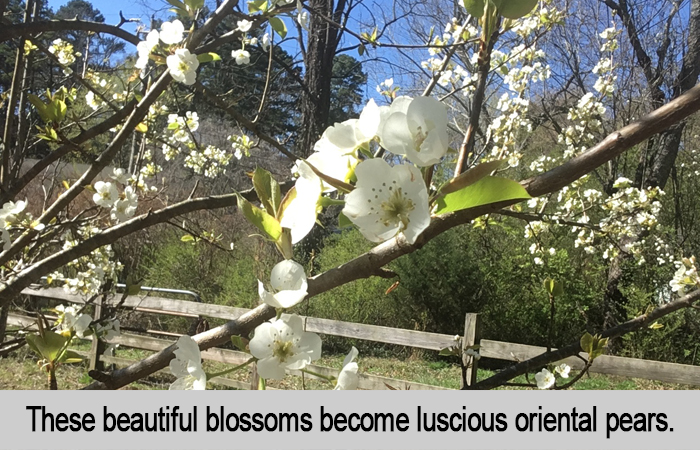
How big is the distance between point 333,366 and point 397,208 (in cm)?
475

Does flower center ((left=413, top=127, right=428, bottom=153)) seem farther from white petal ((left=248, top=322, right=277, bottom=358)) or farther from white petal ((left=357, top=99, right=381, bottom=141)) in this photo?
white petal ((left=248, top=322, right=277, bottom=358))

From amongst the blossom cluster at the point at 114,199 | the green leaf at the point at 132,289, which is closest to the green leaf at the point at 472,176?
the green leaf at the point at 132,289

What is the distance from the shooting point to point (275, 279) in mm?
348

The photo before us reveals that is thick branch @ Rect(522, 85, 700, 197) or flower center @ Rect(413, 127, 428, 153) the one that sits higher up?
thick branch @ Rect(522, 85, 700, 197)

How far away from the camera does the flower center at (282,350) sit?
1.27 feet

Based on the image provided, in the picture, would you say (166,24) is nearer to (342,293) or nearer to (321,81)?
(342,293)

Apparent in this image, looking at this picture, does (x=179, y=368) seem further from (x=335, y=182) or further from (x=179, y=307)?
(x=179, y=307)

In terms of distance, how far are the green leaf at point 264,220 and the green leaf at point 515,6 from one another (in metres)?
0.22

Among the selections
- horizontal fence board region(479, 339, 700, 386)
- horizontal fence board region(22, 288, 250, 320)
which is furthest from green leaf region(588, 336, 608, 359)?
horizontal fence board region(22, 288, 250, 320)

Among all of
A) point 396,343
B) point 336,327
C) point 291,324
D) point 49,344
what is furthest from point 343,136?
point 336,327

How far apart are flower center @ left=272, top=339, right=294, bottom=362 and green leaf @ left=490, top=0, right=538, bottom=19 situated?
0.96 feet

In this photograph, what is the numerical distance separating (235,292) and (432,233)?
6.15m

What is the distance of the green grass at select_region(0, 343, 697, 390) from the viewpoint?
4.20m

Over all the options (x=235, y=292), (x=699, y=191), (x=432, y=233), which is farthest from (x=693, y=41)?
(x=432, y=233)
